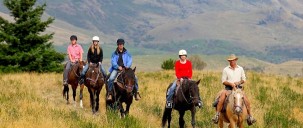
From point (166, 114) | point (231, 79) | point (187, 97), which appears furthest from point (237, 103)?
point (166, 114)

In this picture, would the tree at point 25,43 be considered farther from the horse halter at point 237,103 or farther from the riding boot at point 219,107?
the horse halter at point 237,103

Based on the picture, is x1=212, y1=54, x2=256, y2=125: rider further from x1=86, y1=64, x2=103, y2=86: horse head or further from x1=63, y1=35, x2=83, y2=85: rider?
x1=63, y1=35, x2=83, y2=85: rider

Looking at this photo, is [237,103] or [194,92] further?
[194,92]

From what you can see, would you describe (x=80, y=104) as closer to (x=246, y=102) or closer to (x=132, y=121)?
(x=132, y=121)

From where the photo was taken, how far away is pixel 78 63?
1784 centimetres

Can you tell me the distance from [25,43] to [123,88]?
68.6 feet

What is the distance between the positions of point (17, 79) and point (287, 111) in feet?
51.1

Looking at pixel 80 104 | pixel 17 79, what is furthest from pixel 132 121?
pixel 17 79

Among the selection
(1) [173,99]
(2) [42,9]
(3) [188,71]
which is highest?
(2) [42,9]

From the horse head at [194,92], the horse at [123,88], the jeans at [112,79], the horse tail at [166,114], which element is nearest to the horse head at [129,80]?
the horse at [123,88]

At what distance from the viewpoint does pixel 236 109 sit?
1109 cm

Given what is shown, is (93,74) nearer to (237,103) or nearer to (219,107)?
(219,107)

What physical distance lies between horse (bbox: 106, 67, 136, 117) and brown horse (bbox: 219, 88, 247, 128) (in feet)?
11.0

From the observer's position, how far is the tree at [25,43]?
1229 inches
